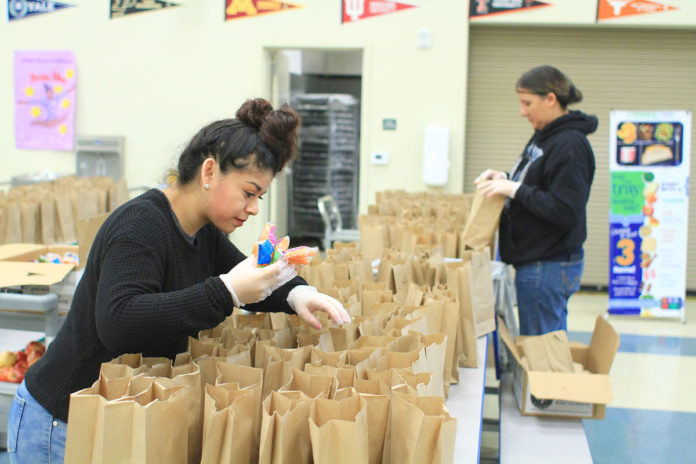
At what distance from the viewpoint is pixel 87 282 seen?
148 centimetres

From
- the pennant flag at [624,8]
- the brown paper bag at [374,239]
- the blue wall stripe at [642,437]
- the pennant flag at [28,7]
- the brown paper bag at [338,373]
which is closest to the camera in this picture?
the brown paper bag at [338,373]

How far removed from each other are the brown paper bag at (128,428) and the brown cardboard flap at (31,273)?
5.10 feet

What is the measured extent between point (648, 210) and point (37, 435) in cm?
553

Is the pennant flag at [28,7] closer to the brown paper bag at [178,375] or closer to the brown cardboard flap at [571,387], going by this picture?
the brown cardboard flap at [571,387]

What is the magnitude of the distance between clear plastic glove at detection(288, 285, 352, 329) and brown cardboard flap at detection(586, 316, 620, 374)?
1485 millimetres

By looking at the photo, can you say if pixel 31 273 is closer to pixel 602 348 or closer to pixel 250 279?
pixel 250 279

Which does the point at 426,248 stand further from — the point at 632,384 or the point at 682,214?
the point at 682,214

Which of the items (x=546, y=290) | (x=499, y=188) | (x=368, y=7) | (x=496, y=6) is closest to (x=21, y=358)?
(x=499, y=188)

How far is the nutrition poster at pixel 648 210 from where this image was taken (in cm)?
593

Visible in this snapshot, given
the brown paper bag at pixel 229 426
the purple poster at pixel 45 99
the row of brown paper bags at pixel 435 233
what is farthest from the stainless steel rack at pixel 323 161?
the brown paper bag at pixel 229 426

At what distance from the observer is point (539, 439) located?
8.32 feet

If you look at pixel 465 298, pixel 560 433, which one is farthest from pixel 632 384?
pixel 465 298

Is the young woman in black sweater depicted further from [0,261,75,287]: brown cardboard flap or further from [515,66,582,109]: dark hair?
[515,66,582,109]: dark hair

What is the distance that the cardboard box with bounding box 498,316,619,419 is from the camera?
2508 millimetres
